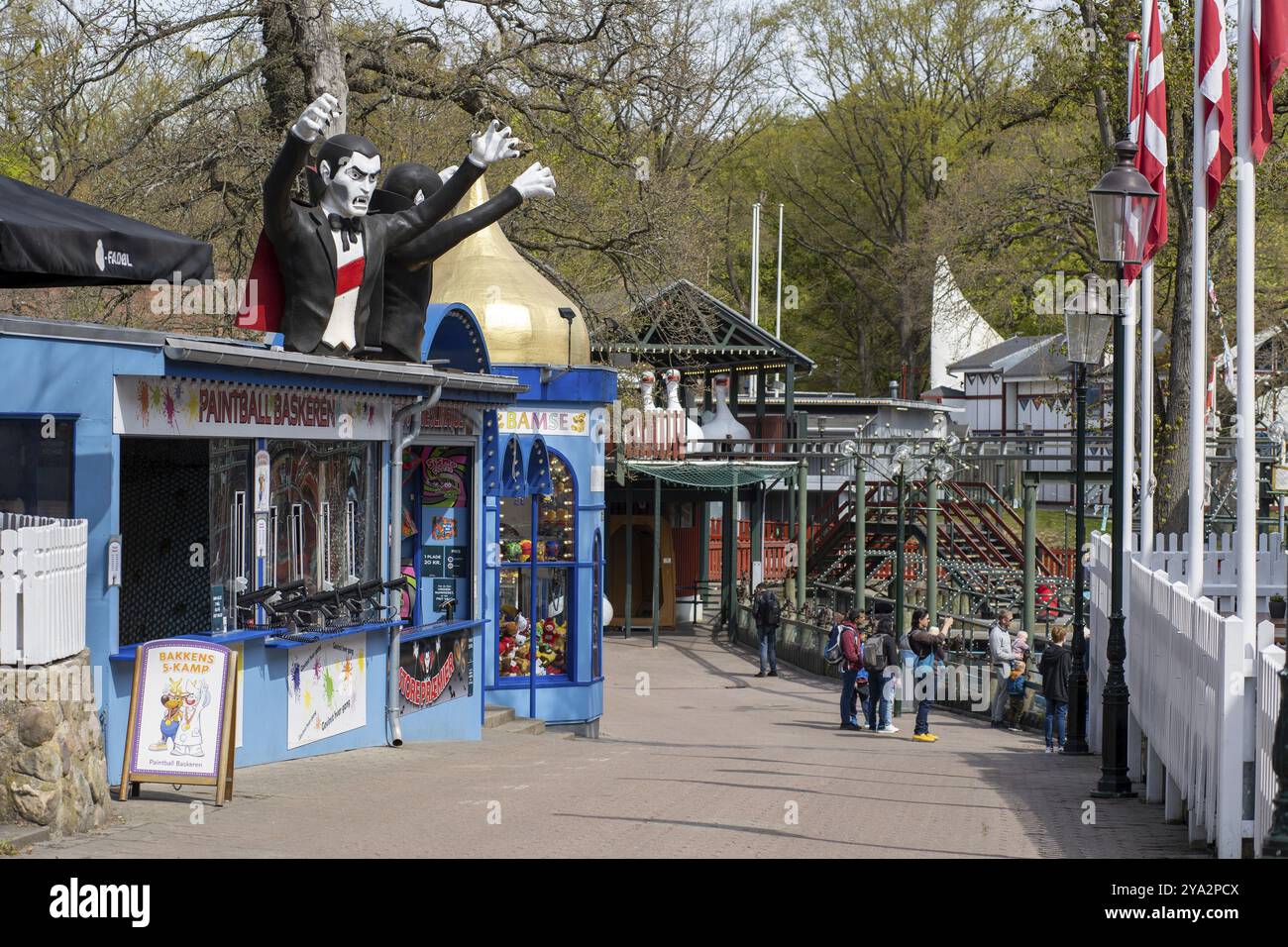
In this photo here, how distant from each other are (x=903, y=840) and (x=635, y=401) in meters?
27.5

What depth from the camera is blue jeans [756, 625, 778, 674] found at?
96.1 feet

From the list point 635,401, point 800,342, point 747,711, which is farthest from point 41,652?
point 800,342

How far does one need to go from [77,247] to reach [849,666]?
13.7 m

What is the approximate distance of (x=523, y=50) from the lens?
25.4 m

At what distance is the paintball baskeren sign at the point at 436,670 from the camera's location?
52.2 ft

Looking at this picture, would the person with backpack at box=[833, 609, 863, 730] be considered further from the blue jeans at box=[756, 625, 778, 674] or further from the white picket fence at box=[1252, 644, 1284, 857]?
the white picket fence at box=[1252, 644, 1284, 857]

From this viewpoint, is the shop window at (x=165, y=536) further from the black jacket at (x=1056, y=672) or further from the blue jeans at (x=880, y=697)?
the blue jeans at (x=880, y=697)

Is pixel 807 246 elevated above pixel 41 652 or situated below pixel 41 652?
above

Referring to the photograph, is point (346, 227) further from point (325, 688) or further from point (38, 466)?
point (38, 466)

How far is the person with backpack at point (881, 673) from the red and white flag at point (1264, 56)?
11082mm

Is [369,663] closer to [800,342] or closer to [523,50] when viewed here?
[523,50]

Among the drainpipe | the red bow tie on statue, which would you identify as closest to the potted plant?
the drainpipe

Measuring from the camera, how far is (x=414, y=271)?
1628cm

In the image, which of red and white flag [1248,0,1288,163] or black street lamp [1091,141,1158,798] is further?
black street lamp [1091,141,1158,798]
